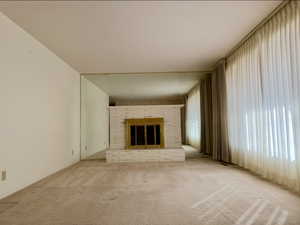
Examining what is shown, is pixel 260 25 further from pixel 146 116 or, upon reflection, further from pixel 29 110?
pixel 29 110

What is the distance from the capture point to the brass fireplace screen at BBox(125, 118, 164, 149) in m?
5.52

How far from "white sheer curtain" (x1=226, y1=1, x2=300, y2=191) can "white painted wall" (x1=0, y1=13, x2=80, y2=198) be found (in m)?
3.54

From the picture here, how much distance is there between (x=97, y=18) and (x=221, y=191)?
2750 mm

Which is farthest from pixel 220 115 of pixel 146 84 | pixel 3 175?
pixel 3 175

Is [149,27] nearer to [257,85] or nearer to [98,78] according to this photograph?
[257,85]

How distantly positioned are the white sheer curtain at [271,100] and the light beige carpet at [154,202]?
342mm

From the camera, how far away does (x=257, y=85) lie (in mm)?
3264

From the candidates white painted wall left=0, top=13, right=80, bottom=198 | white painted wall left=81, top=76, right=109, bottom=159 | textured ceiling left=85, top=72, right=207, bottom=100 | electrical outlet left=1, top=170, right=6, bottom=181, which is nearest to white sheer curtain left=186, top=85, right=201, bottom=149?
textured ceiling left=85, top=72, right=207, bottom=100

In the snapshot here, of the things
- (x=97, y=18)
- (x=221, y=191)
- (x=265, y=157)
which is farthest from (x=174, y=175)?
(x=97, y=18)

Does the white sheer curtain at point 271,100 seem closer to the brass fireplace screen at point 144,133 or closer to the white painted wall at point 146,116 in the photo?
the white painted wall at point 146,116

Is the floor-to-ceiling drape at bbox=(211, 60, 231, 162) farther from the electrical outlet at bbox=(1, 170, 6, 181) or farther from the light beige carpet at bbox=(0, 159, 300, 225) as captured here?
the electrical outlet at bbox=(1, 170, 6, 181)

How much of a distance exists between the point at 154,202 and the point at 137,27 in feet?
7.70

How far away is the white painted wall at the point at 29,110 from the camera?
259cm

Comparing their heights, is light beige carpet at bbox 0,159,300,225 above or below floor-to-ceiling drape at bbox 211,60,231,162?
below
